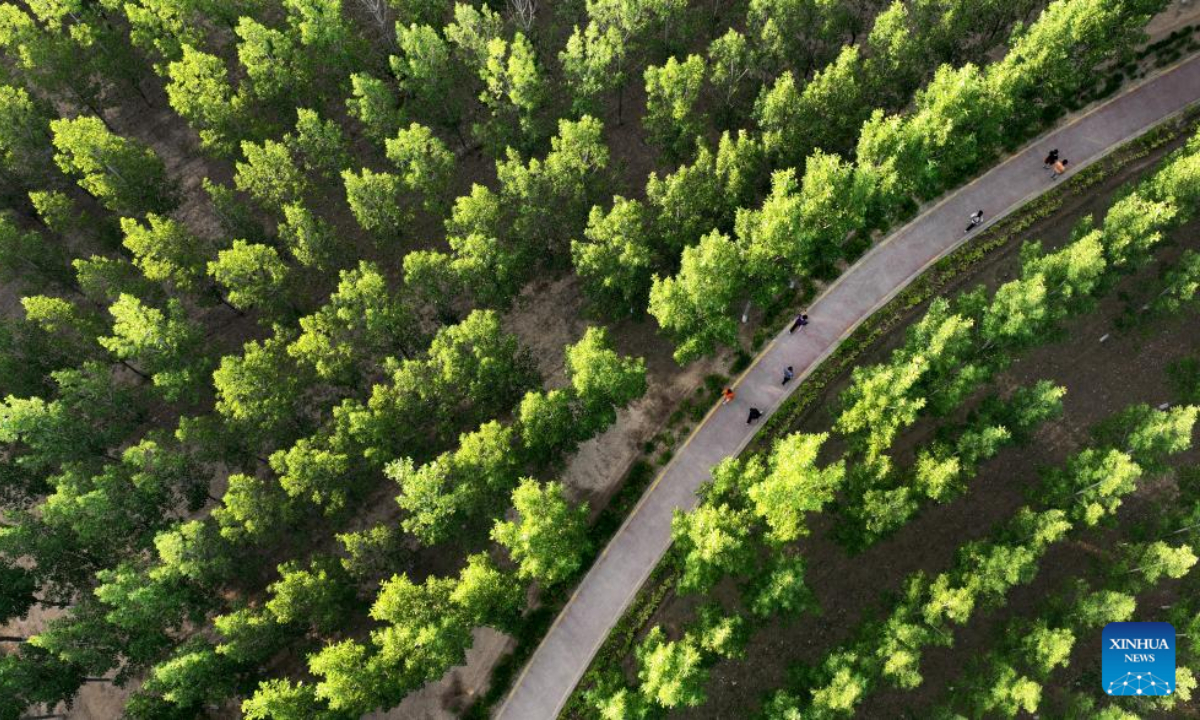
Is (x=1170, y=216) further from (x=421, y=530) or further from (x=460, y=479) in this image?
(x=421, y=530)

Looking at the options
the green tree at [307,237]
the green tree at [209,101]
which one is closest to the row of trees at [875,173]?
the green tree at [307,237]

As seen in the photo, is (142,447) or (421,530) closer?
(421,530)

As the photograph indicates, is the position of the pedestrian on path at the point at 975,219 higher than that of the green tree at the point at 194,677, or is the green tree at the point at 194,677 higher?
the pedestrian on path at the point at 975,219

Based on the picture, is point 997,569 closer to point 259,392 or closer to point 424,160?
point 424,160

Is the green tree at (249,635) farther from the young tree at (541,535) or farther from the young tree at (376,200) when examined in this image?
the young tree at (376,200)

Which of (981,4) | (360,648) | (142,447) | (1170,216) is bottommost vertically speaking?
(360,648)

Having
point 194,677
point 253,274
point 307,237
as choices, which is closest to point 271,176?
point 307,237

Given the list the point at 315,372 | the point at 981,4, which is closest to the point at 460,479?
the point at 315,372
